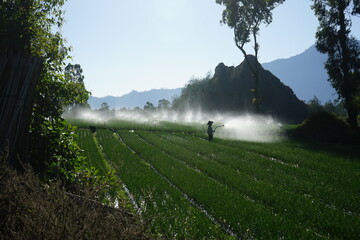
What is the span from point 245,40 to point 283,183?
27.7 metres

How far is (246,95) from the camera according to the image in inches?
3420

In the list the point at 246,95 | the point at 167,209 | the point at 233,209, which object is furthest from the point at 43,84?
the point at 246,95

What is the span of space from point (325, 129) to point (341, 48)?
8.49m

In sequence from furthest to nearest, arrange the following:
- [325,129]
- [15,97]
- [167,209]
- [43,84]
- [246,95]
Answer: [246,95]
[325,129]
[167,209]
[43,84]
[15,97]

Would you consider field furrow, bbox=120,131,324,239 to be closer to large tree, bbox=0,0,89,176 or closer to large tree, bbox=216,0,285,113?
large tree, bbox=0,0,89,176

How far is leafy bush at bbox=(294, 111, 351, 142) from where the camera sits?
23297 mm

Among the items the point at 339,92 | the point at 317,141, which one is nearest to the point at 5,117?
the point at 317,141

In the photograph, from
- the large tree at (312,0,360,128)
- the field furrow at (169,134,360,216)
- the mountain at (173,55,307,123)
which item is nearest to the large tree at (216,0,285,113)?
the large tree at (312,0,360,128)

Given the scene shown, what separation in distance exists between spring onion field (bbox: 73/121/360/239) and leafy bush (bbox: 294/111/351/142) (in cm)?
717

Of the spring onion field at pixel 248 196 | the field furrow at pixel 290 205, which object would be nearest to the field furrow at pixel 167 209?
the spring onion field at pixel 248 196

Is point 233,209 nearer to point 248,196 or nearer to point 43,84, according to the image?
point 248,196

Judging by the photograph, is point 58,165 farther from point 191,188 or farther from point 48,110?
point 191,188

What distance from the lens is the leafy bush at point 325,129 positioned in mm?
23297

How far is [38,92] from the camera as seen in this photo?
6.10m
